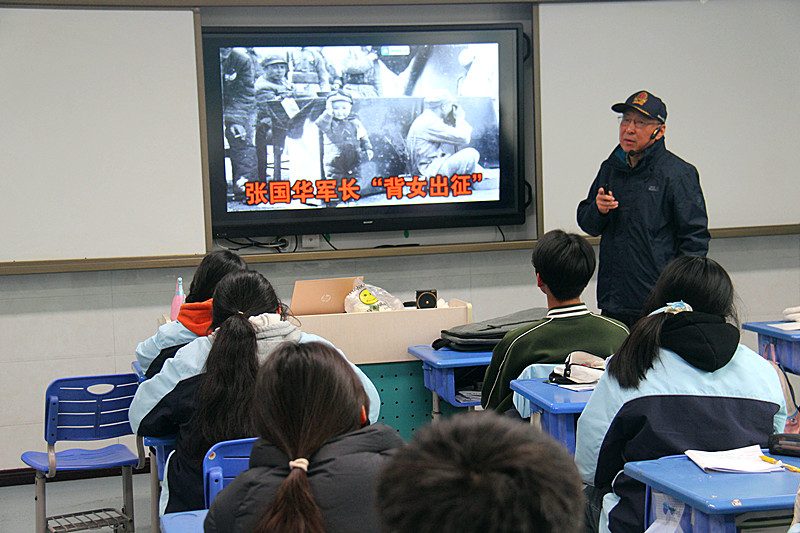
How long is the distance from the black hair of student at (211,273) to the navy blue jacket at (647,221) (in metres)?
1.71

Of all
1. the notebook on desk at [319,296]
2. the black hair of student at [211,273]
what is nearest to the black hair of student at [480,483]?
the black hair of student at [211,273]

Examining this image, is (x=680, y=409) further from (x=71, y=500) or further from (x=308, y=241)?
(x=71, y=500)

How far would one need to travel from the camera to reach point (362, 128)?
4.47m

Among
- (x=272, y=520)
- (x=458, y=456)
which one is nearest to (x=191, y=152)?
(x=272, y=520)

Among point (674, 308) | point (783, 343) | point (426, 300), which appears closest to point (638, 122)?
point (783, 343)

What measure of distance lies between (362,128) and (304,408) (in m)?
3.43

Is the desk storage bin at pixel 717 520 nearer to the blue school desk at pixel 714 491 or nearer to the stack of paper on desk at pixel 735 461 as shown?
the blue school desk at pixel 714 491

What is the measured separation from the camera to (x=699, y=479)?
1541mm

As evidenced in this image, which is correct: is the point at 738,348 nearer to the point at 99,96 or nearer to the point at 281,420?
the point at 281,420

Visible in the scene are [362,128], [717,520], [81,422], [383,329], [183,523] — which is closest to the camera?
[717,520]

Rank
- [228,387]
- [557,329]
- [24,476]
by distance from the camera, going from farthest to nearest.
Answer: [24,476] → [557,329] → [228,387]

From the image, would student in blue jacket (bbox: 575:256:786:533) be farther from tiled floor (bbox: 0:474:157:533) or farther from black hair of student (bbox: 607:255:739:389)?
tiled floor (bbox: 0:474:157:533)

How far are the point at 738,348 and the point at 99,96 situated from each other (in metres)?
3.45

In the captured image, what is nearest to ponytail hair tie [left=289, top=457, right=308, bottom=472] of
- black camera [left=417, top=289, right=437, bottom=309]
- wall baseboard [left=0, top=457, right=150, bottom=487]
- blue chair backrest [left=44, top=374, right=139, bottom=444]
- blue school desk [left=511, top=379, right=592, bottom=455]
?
blue school desk [left=511, top=379, right=592, bottom=455]
